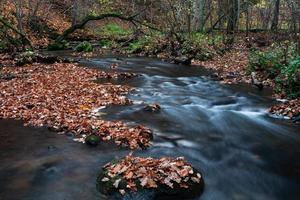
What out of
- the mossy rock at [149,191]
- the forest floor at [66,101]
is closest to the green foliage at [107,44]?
the forest floor at [66,101]

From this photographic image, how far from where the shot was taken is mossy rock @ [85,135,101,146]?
8.02 meters

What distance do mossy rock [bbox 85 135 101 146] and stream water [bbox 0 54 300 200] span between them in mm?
150

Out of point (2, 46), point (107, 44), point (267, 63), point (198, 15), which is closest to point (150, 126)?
point (267, 63)

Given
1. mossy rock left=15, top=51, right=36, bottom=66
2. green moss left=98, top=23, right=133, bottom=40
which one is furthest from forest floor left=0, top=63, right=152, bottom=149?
green moss left=98, top=23, right=133, bottom=40

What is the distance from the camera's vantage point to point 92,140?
8055 mm

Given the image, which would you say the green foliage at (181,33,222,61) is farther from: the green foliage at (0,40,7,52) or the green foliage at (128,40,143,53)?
the green foliage at (0,40,7,52)

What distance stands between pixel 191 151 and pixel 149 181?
2.08m

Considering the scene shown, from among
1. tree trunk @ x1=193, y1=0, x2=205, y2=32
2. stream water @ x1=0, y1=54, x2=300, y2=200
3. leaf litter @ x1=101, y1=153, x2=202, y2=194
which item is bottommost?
stream water @ x1=0, y1=54, x2=300, y2=200

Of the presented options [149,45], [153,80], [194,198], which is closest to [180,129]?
[194,198]

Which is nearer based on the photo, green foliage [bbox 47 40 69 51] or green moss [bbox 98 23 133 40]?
green foliage [bbox 47 40 69 51]

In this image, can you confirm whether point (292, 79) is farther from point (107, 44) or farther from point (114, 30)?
point (114, 30)

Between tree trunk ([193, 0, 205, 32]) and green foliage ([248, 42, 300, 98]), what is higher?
tree trunk ([193, 0, 205, 32])

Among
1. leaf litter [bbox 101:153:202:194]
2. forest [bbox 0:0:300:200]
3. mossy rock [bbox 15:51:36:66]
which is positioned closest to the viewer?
leaf litter [bbox 101:153:202:194]

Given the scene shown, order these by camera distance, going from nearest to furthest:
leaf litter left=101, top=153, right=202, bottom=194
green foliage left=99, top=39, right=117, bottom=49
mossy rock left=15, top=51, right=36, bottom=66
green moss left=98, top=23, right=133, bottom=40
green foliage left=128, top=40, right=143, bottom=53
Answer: leaf litter left=101, top=153, right=202, bottom=194
mossy rock left=15, top=51, right=36, bottom=66
green foliage left=128, top=40, right=143, bottom=53
green foliage left=99, top=39, right=117, bottom=49
green moss left=98, top=23, right=133, bottom=40
